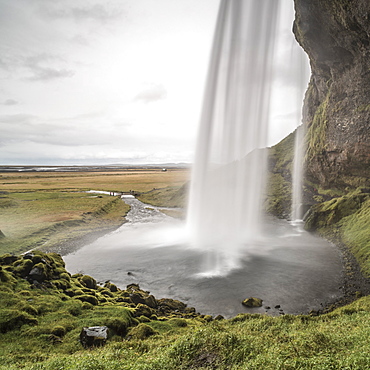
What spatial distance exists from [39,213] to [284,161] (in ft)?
248

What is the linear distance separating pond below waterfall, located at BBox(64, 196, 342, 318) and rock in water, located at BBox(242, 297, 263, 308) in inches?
17.9

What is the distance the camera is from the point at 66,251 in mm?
36125

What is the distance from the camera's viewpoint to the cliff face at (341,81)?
39000 mm

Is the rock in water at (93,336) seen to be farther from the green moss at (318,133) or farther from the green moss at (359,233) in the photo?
the green moss at (318,133)

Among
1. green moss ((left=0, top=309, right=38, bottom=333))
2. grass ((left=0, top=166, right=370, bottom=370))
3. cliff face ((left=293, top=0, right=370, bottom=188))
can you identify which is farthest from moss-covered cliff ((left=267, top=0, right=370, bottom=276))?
green moss ((left=0, top=309, right=38, bottom=333))

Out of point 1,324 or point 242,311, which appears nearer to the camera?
point 1,324

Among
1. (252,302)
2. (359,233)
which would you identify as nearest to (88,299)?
(252,302)

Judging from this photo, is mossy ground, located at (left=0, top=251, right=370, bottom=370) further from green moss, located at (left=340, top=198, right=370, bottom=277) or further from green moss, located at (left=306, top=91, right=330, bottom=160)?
green moss, located at (left=306, top=91, right=330, bottom=160)

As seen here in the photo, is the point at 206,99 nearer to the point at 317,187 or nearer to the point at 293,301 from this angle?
the point at 317,187

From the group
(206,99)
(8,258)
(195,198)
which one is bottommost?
(8,258)

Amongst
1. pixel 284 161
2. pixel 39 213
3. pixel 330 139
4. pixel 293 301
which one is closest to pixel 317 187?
pixel 330 139

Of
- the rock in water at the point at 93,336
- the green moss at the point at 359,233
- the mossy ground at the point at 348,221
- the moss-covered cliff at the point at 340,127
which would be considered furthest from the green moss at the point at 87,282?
the mossy ground at the point at 348,221

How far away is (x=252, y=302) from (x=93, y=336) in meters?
13.2

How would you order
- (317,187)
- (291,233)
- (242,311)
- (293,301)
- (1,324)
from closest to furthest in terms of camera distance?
(1,324) → (242,311) → (293,301) → (291,233) → (317,187)
